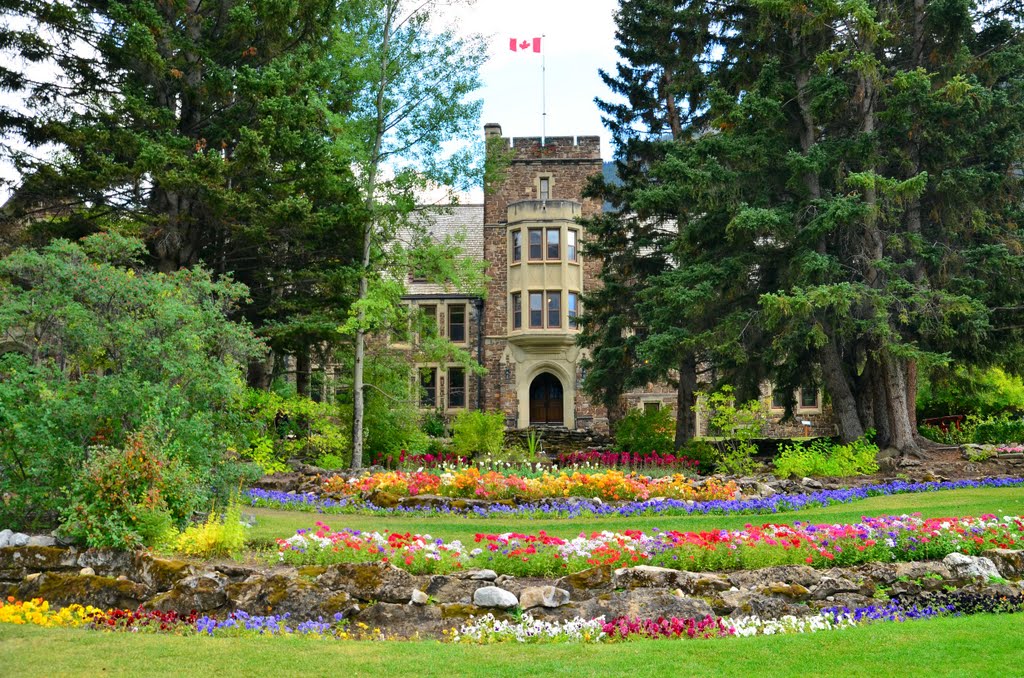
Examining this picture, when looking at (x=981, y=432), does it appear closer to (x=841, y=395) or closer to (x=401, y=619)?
(x=841, y=395)

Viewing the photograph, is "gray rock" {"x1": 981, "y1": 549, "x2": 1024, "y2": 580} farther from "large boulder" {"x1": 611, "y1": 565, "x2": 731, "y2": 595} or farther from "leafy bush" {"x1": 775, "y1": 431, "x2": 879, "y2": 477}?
"leafy bush" {"x1": 775, "y1": 431, "x2": 879, "y2": 477}

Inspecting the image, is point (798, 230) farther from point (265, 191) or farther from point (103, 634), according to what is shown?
point (103, 634)

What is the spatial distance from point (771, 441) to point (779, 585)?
16.3 meters

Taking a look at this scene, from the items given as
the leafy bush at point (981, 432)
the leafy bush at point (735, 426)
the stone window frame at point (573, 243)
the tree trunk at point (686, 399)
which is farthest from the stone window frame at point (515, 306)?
the leafy bush at point (981, 432)

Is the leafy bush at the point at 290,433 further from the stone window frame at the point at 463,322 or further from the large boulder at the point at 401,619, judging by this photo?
the stone window frame at the point at 463,322

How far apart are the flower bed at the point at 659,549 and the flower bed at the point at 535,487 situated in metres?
5.65

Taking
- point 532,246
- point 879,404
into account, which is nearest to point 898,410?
point 879,404

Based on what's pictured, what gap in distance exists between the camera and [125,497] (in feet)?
27.4

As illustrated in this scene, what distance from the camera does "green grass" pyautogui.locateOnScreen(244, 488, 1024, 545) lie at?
432 inches

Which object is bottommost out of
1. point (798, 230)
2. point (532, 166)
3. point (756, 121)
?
point (798, 230)

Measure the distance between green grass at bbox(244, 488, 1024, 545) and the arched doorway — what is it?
20.9 meters

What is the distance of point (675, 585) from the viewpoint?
725 cm

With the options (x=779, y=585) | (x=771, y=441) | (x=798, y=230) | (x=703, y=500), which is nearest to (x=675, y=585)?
(x=779, y=585)

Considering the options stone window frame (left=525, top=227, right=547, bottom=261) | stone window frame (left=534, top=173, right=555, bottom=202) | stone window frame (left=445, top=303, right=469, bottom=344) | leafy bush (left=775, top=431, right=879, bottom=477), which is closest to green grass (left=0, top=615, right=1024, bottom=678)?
leafy bush (left=775, top=431, right=879, bottom=477)
